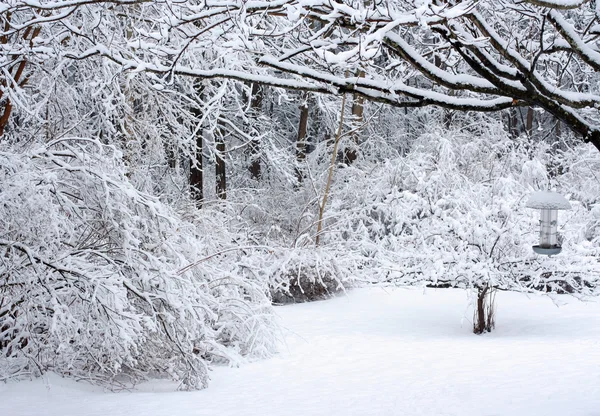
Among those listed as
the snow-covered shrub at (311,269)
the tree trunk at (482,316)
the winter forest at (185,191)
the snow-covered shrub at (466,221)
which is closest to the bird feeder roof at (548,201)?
the winter forest at (185,191)

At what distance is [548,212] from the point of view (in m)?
5.46

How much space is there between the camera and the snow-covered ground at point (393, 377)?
17.3 feet

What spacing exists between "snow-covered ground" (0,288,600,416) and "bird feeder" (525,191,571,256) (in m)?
1.22

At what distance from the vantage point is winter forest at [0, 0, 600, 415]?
3.83 meters

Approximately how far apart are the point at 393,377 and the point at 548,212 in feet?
7.13

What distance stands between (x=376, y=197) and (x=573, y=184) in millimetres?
4170

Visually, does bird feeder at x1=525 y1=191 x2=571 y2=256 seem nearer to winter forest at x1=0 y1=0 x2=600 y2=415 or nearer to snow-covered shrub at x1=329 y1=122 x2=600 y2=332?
winter forest at x1=0 y1=0 x2=600 y2=415

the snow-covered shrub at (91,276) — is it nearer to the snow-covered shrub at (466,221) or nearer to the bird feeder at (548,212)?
the bird feeder at (548,212)

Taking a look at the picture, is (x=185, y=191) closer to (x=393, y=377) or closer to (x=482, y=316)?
(x=482, y=316)

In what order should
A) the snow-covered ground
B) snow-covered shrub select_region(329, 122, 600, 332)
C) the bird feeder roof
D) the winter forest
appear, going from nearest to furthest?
the winter forest
the bird feeder roof
the snow-covered ground
snow-covered shrub select_region(329, 122, 600, 332)

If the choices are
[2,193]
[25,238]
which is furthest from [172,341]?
[2,193]

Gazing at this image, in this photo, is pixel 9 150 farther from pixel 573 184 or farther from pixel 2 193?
pixel 573 184

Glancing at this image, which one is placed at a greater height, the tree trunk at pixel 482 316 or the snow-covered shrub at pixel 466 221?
the snow-covered shrub at pixel 466 221

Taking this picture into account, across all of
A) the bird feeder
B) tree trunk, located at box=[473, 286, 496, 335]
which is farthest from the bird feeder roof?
tree trunk, located at box=[473, 286, 496, 335]
